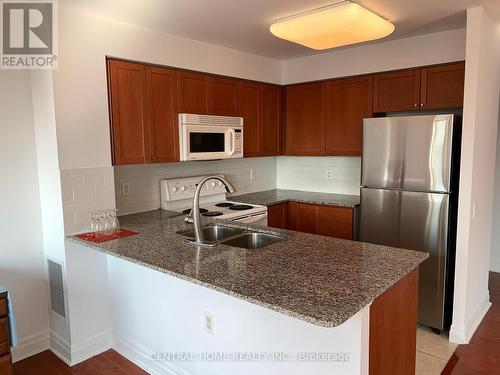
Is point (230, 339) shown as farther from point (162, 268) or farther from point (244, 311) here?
point (162, 268)

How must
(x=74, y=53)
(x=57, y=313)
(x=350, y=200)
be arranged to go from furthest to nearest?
1. (x=350, y=200)
2. (x=57, y=313)
3. (x=74, y=53)

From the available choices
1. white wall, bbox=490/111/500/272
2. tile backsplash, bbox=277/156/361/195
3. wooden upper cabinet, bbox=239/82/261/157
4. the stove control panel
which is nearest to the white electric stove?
the stove control panel

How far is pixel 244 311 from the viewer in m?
1.98

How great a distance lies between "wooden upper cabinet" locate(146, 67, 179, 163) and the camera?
3051 mm

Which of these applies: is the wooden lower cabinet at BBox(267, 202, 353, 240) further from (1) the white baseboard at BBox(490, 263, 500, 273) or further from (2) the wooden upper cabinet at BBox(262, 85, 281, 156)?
(1) the white baseboard at BBox(490, 263, 500, 273)

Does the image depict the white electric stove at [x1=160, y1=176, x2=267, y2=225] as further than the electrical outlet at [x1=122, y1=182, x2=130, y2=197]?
Yes

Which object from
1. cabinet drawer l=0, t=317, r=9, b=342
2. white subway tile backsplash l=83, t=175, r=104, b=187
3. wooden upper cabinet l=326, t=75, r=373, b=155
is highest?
wooden upper cabinet l=326, t=75, r=373, b=155

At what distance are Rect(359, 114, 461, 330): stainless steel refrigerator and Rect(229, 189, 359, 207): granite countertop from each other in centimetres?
49

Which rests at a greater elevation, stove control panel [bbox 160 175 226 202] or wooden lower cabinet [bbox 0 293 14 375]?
stove control panel [bbox 160 175 226 202]

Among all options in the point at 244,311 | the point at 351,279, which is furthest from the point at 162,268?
the point at 351,279

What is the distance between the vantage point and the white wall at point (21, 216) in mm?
2659

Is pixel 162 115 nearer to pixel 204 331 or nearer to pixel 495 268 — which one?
pixel 204 331

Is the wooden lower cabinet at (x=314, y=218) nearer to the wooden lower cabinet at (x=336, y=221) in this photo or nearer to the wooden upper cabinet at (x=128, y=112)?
the wooden lower cabinet at (x=336, y=221)

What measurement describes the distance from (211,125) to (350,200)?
158 centimetres
